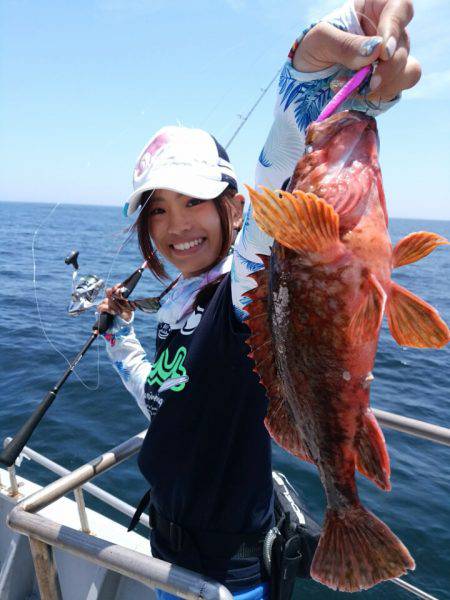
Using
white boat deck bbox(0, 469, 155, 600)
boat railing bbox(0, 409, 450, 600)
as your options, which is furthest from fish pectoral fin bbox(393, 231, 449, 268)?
white boat deck bbox(0, 469, 155, 600)

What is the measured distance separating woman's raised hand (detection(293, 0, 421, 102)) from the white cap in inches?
29.1

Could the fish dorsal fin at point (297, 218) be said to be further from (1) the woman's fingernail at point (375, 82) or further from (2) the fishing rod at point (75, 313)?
(2) the fishing rod at point (75, 313)

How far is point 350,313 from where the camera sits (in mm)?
1244

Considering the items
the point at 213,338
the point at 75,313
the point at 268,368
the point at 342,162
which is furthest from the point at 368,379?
the point at 75,313

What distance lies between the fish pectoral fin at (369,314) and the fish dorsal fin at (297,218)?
161 mm

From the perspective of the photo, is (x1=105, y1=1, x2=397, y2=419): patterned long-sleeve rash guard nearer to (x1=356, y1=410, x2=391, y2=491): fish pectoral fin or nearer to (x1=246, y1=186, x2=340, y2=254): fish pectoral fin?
(x1=246, y1=186, x2=340, y2=254): fish pectoral fin

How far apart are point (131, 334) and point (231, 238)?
1.44m

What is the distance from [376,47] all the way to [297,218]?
0.50 meters

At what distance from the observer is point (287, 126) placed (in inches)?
61.5

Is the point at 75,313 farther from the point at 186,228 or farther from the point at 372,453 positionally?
the point at 372,453

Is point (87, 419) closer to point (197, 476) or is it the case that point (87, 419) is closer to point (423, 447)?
point (423, 447)

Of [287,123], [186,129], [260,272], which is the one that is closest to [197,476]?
[260,272]

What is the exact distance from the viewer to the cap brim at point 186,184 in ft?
6.49

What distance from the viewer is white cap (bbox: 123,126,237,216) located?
79.0 inches
